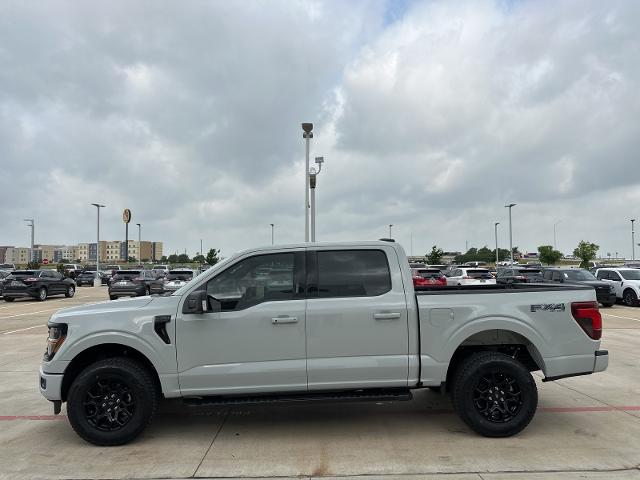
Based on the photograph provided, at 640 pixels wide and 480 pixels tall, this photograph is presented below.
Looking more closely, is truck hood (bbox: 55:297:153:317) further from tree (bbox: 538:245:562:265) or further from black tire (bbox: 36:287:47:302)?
tree (bbox: 538:245:562:265)

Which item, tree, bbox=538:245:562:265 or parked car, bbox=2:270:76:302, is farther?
tree, bbox=538:245:562:265

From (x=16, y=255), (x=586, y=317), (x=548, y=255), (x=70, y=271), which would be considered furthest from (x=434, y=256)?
(x=16, y=255)

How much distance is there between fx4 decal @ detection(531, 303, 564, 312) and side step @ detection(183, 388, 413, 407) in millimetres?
1507

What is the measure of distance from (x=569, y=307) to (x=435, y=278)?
59.4 feet

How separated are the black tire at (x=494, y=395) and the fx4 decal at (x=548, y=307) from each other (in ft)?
1.83

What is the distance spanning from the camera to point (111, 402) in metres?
4.78

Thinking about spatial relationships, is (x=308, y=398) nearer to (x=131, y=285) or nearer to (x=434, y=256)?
(x=131, y=285)

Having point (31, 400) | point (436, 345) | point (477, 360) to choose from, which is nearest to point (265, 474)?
point (436, 345)

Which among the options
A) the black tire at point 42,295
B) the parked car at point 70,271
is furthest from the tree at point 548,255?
the black tire at point 42,295

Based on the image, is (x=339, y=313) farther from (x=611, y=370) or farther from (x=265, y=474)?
(x=611, y=370)

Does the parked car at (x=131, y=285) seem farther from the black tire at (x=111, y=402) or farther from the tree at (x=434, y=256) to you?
the tree at (x=434, y=256)

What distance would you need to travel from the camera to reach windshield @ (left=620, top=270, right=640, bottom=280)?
2070 centimetres

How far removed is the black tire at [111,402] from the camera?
4.70m

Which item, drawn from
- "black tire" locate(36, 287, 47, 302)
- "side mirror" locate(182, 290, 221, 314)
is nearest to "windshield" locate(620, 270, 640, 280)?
"side mirror" locate(182, 290, 221, 314)
